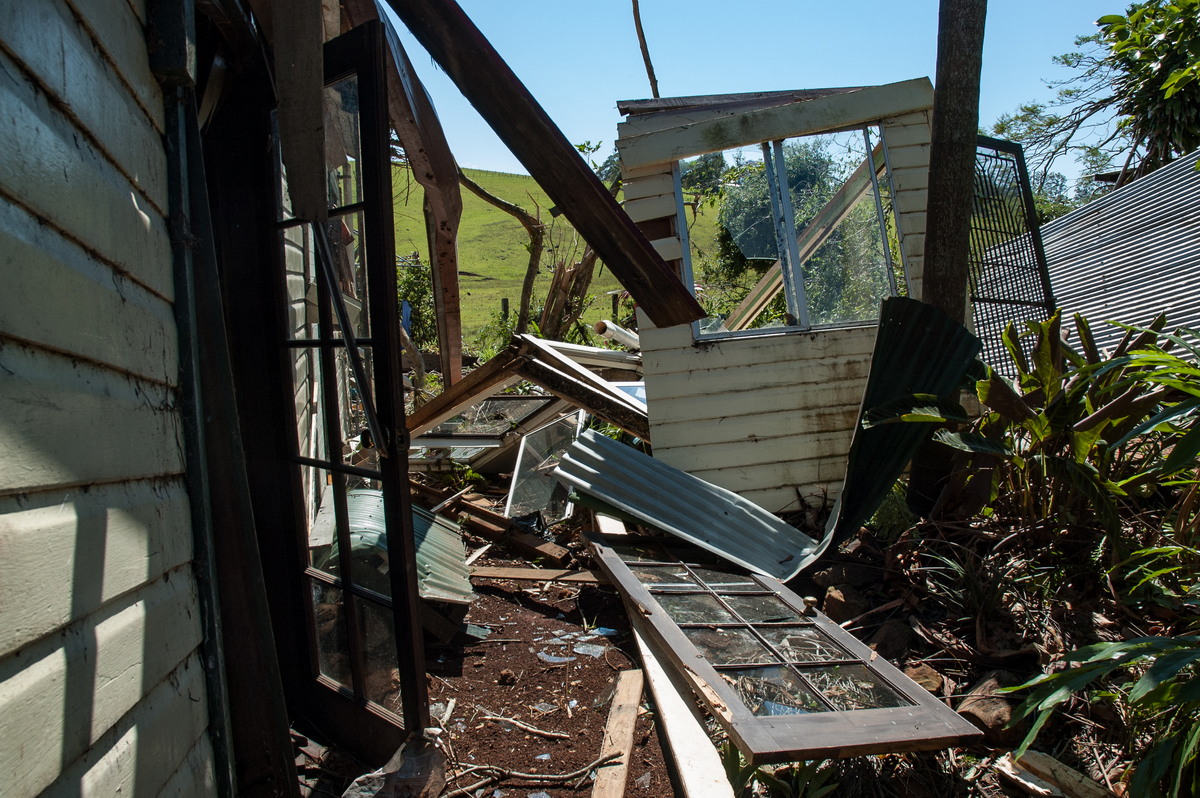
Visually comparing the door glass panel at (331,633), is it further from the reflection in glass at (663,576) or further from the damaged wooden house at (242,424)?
the reflection in glass at (663,576)

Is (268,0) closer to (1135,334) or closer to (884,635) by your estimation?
(884,635)

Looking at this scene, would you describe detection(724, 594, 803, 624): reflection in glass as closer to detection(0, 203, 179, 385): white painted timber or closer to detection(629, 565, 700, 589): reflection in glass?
detection(629, 565, 700, 589): reflection in glass

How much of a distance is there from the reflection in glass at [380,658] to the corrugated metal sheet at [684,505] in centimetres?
236

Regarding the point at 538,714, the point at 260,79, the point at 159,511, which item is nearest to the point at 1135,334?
the point at 538,714

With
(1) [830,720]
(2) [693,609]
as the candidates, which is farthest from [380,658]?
(2) [693,609]

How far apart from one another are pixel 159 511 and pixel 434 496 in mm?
5189

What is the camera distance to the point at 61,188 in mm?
1256

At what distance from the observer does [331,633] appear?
2.84m

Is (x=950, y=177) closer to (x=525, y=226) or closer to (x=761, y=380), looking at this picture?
(x=761, y=380)

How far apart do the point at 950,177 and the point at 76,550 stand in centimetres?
444

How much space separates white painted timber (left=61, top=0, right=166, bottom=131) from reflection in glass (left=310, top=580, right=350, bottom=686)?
1.68 metres

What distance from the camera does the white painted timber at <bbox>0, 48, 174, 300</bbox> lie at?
109cm

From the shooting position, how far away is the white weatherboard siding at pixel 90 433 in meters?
1.07

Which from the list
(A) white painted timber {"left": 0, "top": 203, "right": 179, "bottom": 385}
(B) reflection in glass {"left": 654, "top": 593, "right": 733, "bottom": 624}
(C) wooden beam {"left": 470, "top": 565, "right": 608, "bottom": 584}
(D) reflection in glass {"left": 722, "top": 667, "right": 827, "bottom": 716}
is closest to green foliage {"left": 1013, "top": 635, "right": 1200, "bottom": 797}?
(D) reflection in glass {"left": 722, "top": 667, "right": 827, "bottom": 716}
